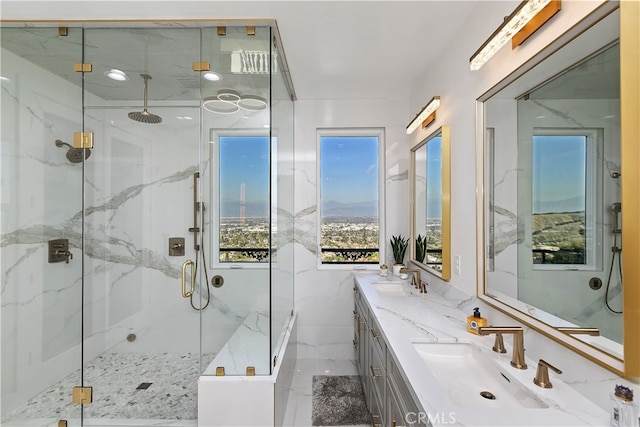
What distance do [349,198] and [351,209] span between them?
118mm

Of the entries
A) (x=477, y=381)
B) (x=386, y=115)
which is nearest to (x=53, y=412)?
(x=477, y=381)

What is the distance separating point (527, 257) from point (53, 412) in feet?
9.96

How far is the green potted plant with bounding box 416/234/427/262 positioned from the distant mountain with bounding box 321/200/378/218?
57 cm

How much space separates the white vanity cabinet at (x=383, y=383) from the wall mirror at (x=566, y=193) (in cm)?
57

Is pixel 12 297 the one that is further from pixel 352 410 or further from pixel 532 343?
pixel 532 343

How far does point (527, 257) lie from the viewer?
1205 mm

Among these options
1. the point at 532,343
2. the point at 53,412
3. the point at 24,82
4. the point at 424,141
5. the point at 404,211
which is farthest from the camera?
the point at 404,211

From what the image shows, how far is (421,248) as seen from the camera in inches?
99.3

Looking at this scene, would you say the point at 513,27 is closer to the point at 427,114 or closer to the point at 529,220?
the point at 529,220

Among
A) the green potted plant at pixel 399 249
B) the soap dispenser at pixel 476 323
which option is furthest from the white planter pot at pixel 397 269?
the soap dispenser at pixel 476 323

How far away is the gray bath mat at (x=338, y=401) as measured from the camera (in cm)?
202

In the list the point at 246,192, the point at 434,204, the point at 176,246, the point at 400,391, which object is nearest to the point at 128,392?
the point at 176,246

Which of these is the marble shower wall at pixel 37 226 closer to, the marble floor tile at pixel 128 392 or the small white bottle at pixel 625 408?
the marble floor tile at pixel 128 392

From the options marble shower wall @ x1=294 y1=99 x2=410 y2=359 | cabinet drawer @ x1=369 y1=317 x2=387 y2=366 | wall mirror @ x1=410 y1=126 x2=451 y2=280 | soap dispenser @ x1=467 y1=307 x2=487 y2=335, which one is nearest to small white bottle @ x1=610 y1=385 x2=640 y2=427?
soap dispenser @ x1=467 y1=307 x2=487 y2=335
